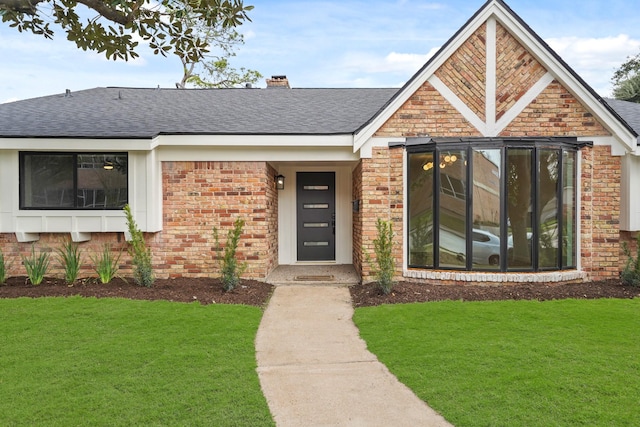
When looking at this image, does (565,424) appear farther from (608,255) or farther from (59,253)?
(59,253)

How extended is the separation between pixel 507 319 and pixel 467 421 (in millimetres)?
2823

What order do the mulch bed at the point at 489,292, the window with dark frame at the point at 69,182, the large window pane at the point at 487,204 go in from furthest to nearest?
1. the window with dark frame at the point at 69,182
2. the large window pane at the point at 487,204
3. the mulch bed at the point at 489,292

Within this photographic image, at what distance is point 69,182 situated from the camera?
7785mm

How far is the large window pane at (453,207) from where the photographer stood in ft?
23.8

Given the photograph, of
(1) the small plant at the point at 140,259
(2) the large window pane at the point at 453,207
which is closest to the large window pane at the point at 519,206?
(2) the large window pane at the point at 453,207

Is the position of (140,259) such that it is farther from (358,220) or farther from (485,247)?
(485,247)

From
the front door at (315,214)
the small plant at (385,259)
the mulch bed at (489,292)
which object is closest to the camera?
the mulch bed at (489,292)

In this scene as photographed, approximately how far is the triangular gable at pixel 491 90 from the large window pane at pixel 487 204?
0.61m

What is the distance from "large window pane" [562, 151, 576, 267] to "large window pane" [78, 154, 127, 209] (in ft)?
27.0

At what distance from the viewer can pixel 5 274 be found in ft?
25.3

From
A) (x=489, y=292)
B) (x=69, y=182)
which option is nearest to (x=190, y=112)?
(x=69, y=182)

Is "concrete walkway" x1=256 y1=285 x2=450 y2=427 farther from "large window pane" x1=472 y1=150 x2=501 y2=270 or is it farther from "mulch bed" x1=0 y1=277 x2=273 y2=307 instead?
"large window pane" x1=472 y1=150 x2=501 y2=270

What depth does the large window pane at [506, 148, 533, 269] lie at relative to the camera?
284 inches

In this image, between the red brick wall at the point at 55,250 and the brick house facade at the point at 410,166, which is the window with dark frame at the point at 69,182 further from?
Answer: the red brick wall at the point at 55,250
